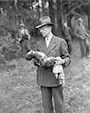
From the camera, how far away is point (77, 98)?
457cm

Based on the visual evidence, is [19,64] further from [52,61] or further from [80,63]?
[52,61]

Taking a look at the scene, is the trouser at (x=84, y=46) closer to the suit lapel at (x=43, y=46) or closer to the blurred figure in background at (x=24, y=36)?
the blurred figure in background at (x=24, y=36)

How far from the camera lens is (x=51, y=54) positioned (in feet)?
9.55

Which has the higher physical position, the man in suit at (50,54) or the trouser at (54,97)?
the man in suit at (50,54)

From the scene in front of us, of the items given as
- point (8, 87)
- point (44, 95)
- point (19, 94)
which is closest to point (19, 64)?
point (8, 87)

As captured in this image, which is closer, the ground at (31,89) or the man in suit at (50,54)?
the man in suit at (50,54)

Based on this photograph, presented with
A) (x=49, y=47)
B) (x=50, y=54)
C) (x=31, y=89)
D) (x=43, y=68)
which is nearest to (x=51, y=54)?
(x=50, y=54)

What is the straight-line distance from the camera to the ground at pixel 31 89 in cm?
428

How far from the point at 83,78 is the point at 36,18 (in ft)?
20.5

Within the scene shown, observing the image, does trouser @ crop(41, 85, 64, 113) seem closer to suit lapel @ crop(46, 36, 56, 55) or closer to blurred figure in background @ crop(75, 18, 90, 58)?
suit lapel @ crop(46, 36, 56, 55)

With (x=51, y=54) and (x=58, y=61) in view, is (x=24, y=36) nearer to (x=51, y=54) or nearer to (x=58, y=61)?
(x=51, y=54)

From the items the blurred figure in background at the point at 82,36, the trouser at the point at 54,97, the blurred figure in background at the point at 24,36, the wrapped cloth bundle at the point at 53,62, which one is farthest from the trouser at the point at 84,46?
the wrapped cloth bundle at the point at 53,62

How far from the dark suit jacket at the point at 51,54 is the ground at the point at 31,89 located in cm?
134

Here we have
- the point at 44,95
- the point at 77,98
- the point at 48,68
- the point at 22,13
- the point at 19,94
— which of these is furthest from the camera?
the point at 22,13
